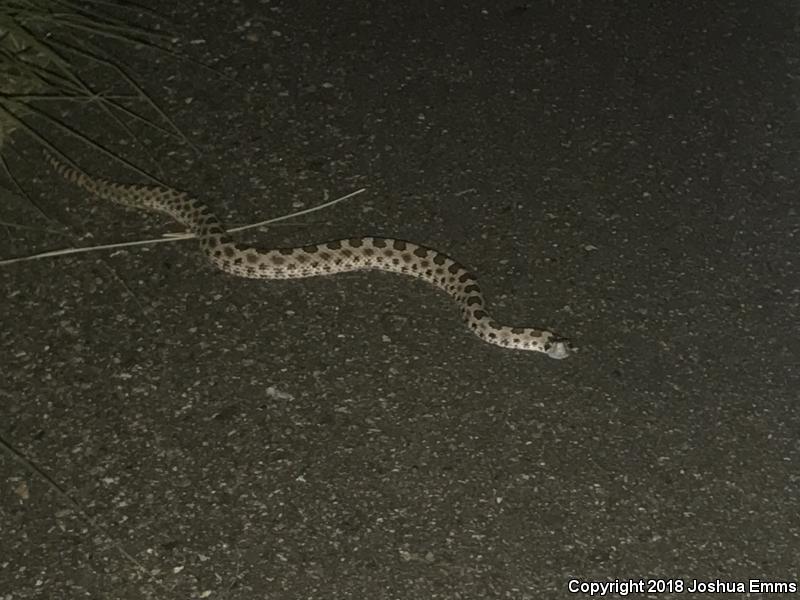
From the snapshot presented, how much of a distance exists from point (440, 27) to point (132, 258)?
327 cm

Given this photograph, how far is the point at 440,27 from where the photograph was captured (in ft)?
29.9

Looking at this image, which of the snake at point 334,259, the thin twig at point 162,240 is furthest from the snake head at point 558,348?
the thin twig at point 162,240

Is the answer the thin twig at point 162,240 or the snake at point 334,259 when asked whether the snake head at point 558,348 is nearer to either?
the snake at point 334,259

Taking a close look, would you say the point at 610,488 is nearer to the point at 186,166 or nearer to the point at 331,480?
the point at 331,480

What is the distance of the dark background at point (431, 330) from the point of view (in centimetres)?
554

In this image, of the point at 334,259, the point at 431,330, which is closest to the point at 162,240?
the point at 334,259

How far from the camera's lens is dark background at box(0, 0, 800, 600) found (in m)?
5.54

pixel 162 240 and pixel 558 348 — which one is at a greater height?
pixel 162 240

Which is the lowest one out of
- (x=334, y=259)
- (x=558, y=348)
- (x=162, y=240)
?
(x=558, y=348)

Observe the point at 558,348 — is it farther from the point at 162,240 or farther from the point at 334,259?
the point at 162,240

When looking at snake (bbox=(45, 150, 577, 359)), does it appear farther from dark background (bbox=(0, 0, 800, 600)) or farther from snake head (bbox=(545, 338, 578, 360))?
snake head (bbox=(545, 338, 578, 360))

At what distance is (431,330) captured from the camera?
672cm

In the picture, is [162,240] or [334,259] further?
[162,240]

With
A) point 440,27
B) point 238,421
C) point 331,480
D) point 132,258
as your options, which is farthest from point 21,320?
point 440,27
